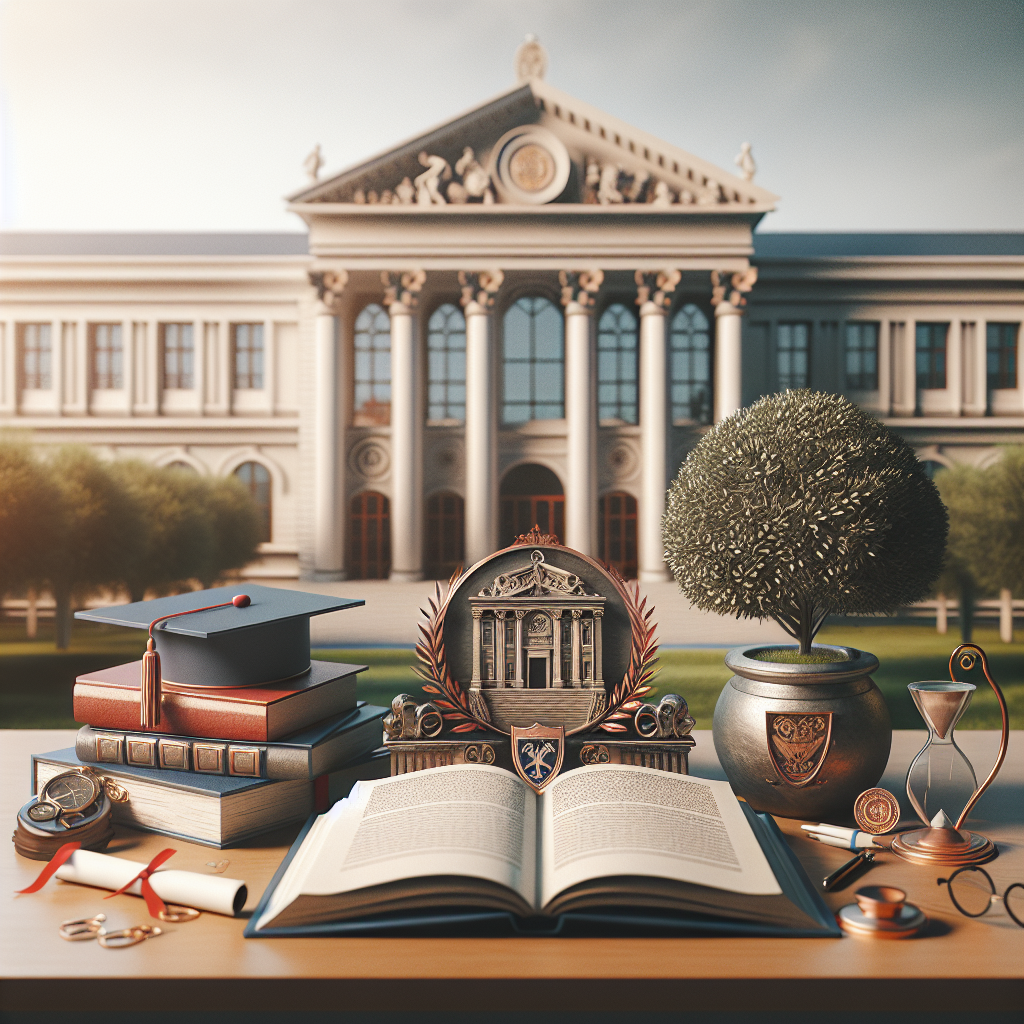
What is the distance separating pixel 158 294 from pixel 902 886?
4843mm

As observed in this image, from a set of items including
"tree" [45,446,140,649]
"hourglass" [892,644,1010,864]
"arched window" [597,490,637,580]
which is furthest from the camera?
"arched window" [597,490,637,580]

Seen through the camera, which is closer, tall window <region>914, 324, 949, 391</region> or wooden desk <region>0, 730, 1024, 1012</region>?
wooden desk <region>0, 730, 1024, 1012</region>

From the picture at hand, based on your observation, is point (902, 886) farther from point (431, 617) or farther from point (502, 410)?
point (502, 410)

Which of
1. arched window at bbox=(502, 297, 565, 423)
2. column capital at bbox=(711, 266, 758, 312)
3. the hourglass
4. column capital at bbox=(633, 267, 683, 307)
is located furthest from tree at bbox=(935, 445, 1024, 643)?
the hourglass

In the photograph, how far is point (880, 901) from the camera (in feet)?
2.76

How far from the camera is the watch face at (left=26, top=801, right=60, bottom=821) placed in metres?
1.07

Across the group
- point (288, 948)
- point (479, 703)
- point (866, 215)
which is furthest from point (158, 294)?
point (288, 948)

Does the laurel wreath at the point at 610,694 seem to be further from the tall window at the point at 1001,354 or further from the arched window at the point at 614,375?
the arched window at the point at 614,375

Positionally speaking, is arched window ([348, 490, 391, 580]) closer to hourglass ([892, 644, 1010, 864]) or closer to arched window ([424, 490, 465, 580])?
arched window ([424, 490, 465, 580])

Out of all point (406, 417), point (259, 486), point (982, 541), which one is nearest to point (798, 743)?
point (982, 541)

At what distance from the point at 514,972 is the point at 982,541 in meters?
3.99

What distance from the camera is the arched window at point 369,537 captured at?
5.19 metres

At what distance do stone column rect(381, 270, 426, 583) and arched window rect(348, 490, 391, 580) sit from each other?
88 millimetres

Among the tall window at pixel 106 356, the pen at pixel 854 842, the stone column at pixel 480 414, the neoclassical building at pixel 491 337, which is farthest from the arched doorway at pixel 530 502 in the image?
the pen at pixel 854 842
